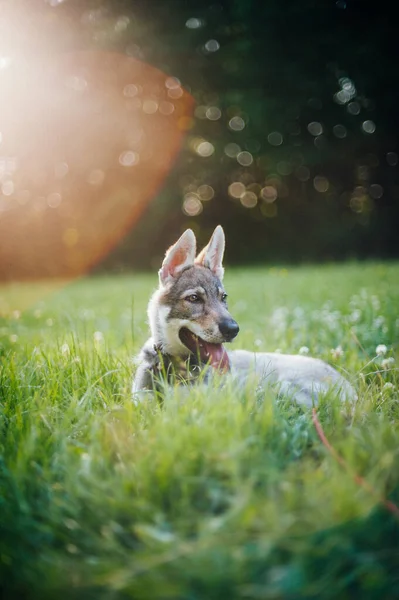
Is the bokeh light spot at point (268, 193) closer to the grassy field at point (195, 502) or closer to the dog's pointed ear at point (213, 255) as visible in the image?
the dog's pointed ear at point (213, 255)

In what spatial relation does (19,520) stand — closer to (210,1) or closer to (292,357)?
(292,357)

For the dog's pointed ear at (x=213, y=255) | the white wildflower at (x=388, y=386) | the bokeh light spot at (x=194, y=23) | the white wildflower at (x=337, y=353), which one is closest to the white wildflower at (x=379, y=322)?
the white wildflower at (x=337, y=353)

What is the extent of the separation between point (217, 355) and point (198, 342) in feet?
0.77

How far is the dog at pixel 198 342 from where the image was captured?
392 centimetres

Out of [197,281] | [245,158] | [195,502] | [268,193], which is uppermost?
[245,158]

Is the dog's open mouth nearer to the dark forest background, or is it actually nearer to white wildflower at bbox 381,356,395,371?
white wildflower at bbox 381,356,395,371

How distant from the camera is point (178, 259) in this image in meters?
4.46

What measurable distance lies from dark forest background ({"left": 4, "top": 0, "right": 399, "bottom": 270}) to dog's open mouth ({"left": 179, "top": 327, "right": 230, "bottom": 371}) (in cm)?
1979

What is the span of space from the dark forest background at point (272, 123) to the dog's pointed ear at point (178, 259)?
62.8ft

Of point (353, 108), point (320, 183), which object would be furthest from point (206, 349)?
point (320, 183)

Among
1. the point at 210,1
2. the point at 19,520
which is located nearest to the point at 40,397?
the point at 19,520

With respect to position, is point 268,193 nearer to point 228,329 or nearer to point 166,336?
point 166,336

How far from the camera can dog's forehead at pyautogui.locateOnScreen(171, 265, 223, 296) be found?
169 inches

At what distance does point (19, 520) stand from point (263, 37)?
2305 cm
